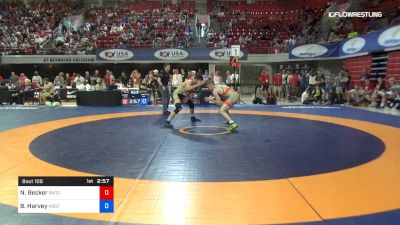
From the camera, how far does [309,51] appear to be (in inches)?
768

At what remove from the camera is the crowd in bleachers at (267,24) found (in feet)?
73.0

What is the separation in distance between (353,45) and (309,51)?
3.09m

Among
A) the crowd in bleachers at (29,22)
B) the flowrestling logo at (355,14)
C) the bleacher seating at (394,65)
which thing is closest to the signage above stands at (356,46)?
the bleacher seating at (394,65)

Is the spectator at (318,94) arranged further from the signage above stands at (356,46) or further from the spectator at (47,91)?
the spectator at (47,91)

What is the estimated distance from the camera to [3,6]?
27141mm

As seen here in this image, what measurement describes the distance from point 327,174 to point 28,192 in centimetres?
374

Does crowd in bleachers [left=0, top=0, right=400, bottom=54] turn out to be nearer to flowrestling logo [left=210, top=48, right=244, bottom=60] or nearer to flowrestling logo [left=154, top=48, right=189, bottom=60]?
flowrestling logo [left=154, top=48, right=189, bottom=60]

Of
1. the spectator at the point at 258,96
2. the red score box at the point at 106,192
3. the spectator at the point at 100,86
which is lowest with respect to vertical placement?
the red score box at the point at 106,192

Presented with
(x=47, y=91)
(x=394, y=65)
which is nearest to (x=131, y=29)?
(x=47, y=91)

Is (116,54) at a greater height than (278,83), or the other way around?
(116,54)

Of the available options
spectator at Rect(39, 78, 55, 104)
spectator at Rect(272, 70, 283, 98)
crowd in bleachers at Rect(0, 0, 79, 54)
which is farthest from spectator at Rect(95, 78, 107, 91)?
spectator at Rect(272, 70, 283, 98)

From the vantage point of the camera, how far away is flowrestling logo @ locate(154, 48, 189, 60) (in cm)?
2089

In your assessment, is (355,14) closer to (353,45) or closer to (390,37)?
(353,45)
